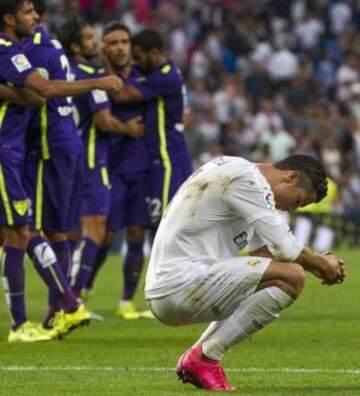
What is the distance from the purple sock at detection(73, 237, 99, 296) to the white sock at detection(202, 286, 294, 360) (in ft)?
15.4

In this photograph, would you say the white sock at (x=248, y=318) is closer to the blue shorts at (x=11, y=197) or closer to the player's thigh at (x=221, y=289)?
the player's thigh at (x=221, y=289)

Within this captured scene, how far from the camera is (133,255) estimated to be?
533 inches

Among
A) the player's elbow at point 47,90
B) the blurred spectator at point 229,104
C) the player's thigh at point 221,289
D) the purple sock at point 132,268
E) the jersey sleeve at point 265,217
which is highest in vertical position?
the player's elbow at point 47,90

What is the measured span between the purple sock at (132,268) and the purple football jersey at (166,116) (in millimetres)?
849

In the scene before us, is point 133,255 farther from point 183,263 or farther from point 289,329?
point 183,263

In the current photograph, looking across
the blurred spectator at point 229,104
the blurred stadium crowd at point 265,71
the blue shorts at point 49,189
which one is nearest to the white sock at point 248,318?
the blue shorts at point 49,189

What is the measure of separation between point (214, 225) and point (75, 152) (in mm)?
3406

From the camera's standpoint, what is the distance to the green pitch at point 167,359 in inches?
330

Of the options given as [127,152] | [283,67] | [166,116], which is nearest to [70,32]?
[166,116]

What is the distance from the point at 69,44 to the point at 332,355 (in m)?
4.15

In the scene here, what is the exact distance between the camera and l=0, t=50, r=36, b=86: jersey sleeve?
10539mm

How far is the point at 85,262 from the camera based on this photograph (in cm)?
1314

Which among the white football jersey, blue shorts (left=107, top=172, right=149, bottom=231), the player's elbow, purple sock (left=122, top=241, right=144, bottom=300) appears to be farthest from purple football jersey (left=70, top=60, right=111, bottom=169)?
the white football jersey

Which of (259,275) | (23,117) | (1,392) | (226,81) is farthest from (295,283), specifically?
(226,81)
